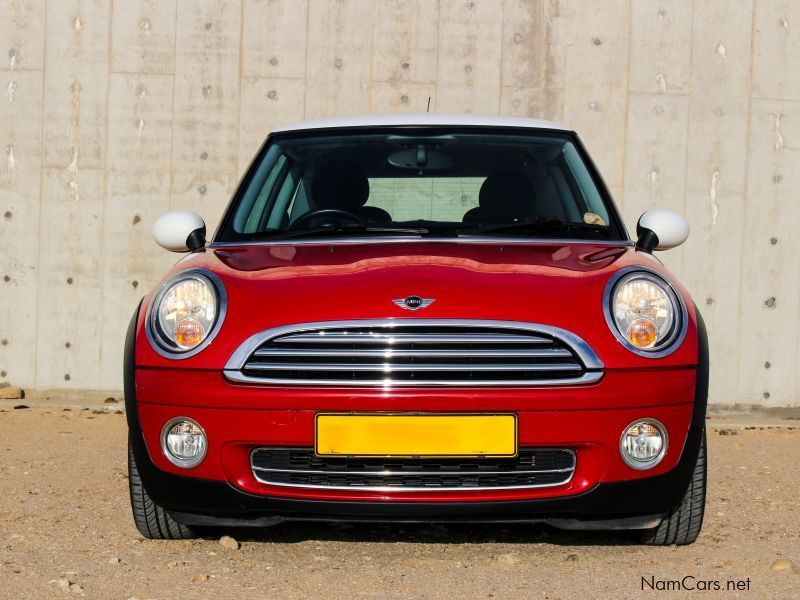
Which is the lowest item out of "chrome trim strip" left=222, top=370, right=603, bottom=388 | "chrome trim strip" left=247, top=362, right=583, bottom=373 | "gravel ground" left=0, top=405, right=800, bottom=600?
"gravel ground" left=0, top=405, right=800, bottom=600

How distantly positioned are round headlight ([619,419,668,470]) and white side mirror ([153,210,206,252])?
5.41ft

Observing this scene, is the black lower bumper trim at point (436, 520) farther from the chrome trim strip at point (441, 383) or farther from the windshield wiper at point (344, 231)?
the windshield wiper at point (344, 231)

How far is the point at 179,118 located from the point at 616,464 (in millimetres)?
4804

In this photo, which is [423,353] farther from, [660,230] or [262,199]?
[262,199]

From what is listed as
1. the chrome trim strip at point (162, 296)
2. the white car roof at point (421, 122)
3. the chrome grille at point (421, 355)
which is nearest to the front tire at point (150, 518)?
the chrome trim strip at point (162, 296)

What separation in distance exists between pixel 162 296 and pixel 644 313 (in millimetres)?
1317

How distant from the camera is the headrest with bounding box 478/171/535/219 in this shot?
443 cm

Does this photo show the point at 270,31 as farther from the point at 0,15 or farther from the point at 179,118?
the point at 0,15

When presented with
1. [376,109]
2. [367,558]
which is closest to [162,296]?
[367,558]

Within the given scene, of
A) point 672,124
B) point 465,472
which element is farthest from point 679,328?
point 672,124

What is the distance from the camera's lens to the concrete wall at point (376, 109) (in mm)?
7645

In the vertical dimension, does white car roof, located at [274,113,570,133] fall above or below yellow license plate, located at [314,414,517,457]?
above

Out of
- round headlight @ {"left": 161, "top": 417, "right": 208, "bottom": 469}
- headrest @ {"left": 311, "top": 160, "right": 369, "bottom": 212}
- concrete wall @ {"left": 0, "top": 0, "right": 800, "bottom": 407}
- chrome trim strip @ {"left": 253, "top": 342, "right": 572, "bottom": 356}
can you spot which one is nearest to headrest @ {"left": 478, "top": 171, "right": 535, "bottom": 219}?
headrest @ {"left": 311, "top": 160, "right": 369, "bottom": 212}

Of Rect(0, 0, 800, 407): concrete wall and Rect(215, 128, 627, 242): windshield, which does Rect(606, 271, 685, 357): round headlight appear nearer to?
Rect(215, 128, 627, 242): windshield
